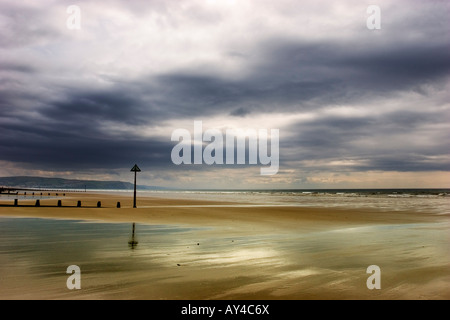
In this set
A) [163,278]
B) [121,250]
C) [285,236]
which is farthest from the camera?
[285,236]

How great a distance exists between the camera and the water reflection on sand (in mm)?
6441

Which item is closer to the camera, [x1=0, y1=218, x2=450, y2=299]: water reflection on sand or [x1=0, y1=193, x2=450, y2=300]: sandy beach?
[x1=0, y1=193, x2=450, y2=300]: sandy beach

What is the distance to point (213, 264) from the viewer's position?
8719 mm

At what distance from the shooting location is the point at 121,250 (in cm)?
1055

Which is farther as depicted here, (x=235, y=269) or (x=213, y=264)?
(x=213, y=264)

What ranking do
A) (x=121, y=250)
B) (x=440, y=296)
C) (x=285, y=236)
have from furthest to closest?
(x=285, y=236) < (x=121, y=250) < (x=440, y=296)

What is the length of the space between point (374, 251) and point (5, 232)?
1592cm

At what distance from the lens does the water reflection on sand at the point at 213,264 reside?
254 inches
